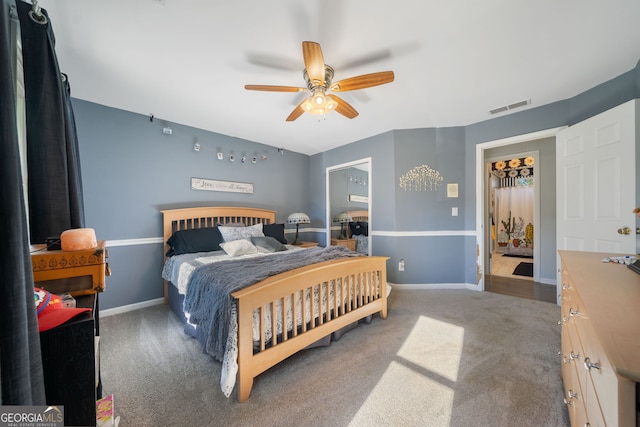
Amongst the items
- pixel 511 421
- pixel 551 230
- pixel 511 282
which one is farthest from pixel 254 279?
pixel 551 230

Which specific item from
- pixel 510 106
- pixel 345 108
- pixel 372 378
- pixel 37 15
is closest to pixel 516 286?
pixel 510 106

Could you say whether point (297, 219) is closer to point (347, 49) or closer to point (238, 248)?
point (238, 248)

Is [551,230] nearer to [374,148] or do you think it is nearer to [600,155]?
[600,155]

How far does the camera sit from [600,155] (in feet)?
7.22

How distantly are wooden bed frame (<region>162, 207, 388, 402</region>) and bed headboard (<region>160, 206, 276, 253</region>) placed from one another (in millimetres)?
2135

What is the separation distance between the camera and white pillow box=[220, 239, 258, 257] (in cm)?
271

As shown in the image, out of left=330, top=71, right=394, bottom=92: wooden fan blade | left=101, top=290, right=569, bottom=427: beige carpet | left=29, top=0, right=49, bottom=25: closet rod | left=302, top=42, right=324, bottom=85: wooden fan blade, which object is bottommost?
left=101, top=290, right=569, bottom=427: beige carpet

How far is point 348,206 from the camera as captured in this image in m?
4.44

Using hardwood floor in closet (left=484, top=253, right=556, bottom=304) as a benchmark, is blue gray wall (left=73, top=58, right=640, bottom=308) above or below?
above

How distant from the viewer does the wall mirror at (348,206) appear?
4.09 m

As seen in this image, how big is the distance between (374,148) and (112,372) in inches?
152

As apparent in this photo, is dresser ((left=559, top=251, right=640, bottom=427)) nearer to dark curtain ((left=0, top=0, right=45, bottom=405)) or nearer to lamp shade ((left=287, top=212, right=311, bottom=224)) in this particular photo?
dark curtain ((left=0, top=0, right=45, bottom=405))

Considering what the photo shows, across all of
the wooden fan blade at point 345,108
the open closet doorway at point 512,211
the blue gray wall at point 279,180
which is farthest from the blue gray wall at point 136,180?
the open closet doorway at point 512,211

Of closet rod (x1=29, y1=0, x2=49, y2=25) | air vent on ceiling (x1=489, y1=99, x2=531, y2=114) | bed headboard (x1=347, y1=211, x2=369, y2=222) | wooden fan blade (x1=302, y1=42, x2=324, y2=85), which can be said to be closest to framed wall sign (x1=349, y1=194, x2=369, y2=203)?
bed headboard (x1=347, y1=211, x2=369, y2=222)
